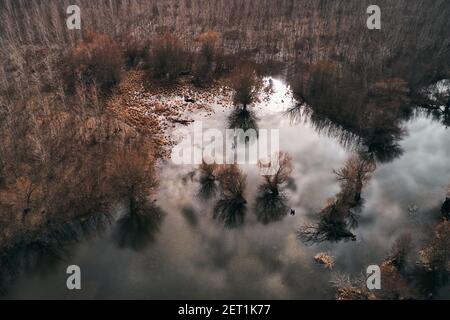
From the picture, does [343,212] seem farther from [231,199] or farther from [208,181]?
[208,181]

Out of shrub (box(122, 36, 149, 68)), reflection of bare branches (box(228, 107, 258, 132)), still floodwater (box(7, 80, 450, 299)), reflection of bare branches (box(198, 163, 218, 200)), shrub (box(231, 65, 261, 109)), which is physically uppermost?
shrub (box(122, 36, 149, 68))

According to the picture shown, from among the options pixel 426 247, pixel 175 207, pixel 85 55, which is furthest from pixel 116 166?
pixel 426 247

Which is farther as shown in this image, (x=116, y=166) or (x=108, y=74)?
(x=108, y=74)

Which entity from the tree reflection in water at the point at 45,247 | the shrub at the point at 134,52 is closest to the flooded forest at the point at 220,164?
the tree reflection in water at the point at 45,247

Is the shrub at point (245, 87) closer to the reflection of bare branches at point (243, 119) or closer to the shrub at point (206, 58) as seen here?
the reflection of bare branches at point (243, 119)

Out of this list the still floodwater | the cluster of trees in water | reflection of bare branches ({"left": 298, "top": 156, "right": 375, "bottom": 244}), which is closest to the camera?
the still floodwater

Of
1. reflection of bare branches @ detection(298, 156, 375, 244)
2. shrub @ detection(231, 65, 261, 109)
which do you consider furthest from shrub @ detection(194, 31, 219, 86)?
reflection of bare branches @ detection(298, 156, 375, 244)

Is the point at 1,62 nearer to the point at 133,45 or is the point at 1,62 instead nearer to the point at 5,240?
the point at 133,45

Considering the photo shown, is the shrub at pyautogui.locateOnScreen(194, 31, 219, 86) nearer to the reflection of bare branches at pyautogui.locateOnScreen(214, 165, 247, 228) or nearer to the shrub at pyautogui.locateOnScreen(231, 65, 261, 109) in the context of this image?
the shrub at pyautogui.locateOnScreen(231, 65, 261, 109)
